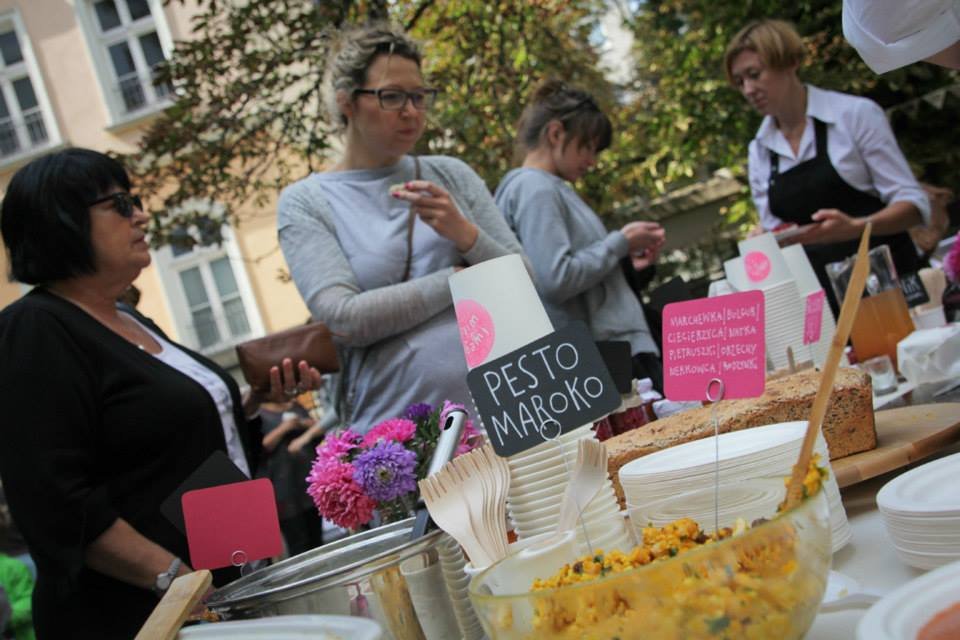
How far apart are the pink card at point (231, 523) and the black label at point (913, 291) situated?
206 cm

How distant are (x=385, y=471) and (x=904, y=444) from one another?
0.64m

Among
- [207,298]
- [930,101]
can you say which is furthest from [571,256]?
[207,298]

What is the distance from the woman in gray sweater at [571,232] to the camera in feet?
8.68

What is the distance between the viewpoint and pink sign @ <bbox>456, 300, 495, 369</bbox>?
1.00m

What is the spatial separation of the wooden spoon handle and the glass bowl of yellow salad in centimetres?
26

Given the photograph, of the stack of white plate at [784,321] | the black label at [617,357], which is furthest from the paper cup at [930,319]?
the black label at [617,357]

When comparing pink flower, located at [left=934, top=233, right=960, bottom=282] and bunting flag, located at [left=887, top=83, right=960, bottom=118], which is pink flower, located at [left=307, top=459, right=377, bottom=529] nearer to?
pink flower, located at [left=934, top=233, right=960, bottom=282]

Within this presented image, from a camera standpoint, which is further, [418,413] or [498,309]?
[418,413]

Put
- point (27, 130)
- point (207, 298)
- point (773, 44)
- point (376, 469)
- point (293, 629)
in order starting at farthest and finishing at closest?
1. point (207, 298)
2. point (27, 130)
3. point (773, 44)
4. point (376, 469)
5. point (293, 629)

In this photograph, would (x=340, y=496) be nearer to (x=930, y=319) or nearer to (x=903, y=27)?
(x=903, y=27)

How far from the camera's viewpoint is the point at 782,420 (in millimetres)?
1252

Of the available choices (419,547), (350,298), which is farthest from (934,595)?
(350,298)

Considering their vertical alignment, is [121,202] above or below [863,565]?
above

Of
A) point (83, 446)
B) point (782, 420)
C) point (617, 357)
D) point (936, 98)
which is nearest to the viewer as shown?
point (782, 420)
